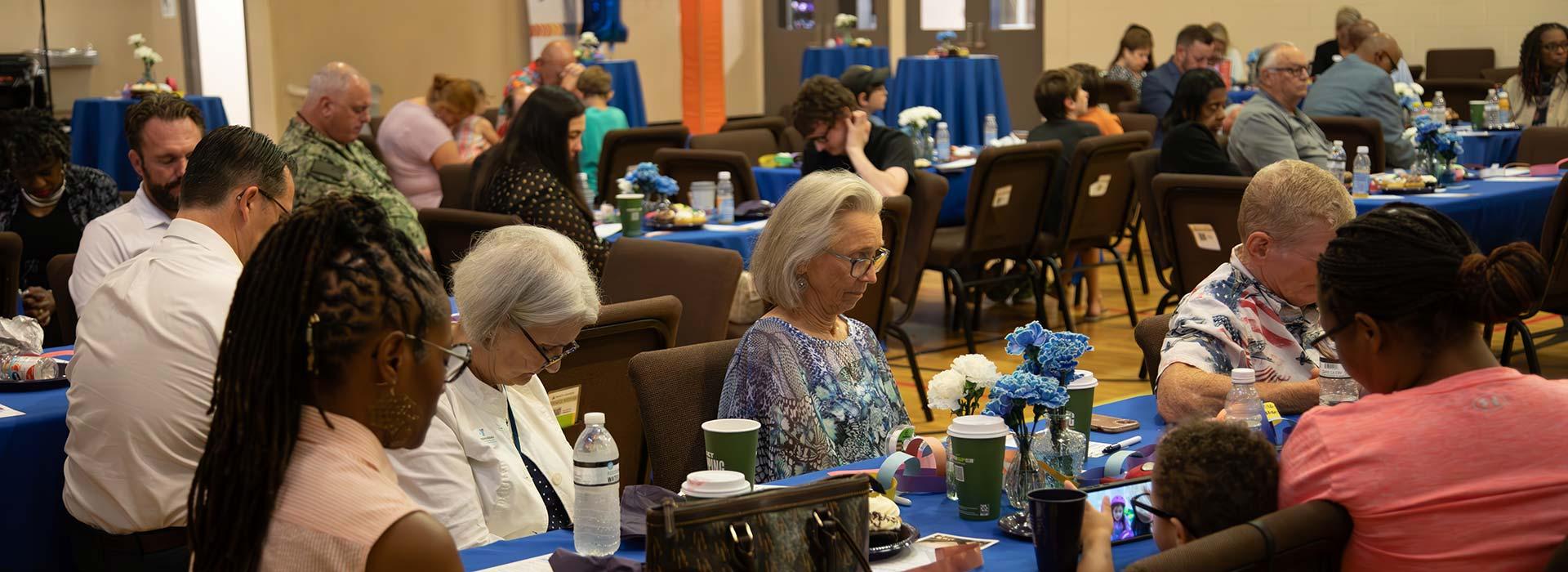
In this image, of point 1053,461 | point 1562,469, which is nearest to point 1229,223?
point 1053,461

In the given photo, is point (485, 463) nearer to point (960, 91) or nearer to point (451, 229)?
point (451, 229)

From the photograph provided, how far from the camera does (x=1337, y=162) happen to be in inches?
250

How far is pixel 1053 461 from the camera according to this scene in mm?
2328

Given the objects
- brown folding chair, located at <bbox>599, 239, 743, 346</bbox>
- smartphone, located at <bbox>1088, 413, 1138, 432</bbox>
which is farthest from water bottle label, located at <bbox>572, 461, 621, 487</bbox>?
brown folding chair, located at <bbox>599, 239, 743, 346</bbox>

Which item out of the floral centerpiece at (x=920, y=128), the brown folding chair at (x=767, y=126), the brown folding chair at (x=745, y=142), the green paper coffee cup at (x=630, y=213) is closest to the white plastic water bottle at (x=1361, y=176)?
the floral centerpiece at (x=920, y=128)

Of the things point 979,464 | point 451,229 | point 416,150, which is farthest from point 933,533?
point 416,150

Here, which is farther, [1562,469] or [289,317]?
[1562,469]

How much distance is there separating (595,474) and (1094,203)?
5.26 metres

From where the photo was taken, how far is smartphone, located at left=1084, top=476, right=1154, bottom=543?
79.8 inches

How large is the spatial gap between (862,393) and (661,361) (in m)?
0.39

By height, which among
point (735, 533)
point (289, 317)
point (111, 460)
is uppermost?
point (289, 317)

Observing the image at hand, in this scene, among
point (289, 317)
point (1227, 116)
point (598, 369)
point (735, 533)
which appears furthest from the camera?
point (1227, 116)

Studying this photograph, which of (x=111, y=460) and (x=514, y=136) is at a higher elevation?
(x=514, y=136)

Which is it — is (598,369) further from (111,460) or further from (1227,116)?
(1227,116)
